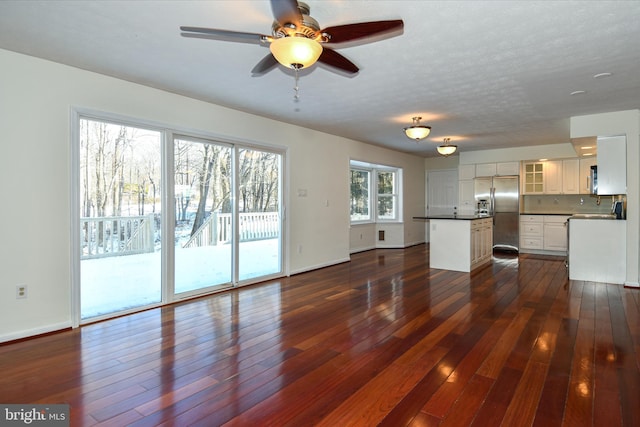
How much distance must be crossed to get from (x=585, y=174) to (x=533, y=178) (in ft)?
3.09

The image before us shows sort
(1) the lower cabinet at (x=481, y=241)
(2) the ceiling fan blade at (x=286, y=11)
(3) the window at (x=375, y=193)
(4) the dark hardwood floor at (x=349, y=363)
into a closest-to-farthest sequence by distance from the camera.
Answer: (2) the ceiling fan blade at (x=286, y=11)
(4) the dark hardwood floor at (x=349, y=363)
(1) the lower cabinet at (x=481, y=241)
(3) the window at (x=375, y=193)

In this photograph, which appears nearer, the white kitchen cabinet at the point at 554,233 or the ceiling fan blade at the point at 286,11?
the ceiling fan blade at the point at 286,11

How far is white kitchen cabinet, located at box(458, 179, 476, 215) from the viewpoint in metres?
8.47

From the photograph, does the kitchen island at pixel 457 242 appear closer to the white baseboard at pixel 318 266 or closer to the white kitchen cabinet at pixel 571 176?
the white baseboard at pixel 318 266

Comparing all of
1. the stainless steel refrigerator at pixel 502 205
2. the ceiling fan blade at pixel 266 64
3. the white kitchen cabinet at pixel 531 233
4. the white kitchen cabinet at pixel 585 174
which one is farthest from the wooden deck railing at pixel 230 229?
the white kitchen cabinet at pixel 585 174

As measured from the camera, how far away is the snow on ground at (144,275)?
3676mm

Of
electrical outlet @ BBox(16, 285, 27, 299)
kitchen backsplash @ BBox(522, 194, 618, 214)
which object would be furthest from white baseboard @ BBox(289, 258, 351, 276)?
kitchen backsplash @ BBox(522, 194, 618, 214)

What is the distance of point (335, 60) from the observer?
2.57m

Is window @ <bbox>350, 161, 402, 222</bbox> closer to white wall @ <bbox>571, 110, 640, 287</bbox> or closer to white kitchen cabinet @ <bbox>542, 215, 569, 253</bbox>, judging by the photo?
white kitchen cabinet @ <bbox>542, 215, 569, 253</bbox>

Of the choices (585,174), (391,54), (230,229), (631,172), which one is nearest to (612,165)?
(631,172)

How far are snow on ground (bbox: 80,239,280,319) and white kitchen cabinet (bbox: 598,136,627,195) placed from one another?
5207 millimetres

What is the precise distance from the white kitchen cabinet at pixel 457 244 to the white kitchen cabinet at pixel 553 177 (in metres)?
2.47

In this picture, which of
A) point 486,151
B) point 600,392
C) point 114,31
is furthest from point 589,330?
point 486,151

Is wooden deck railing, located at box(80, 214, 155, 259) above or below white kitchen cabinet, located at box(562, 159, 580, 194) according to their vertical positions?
below
